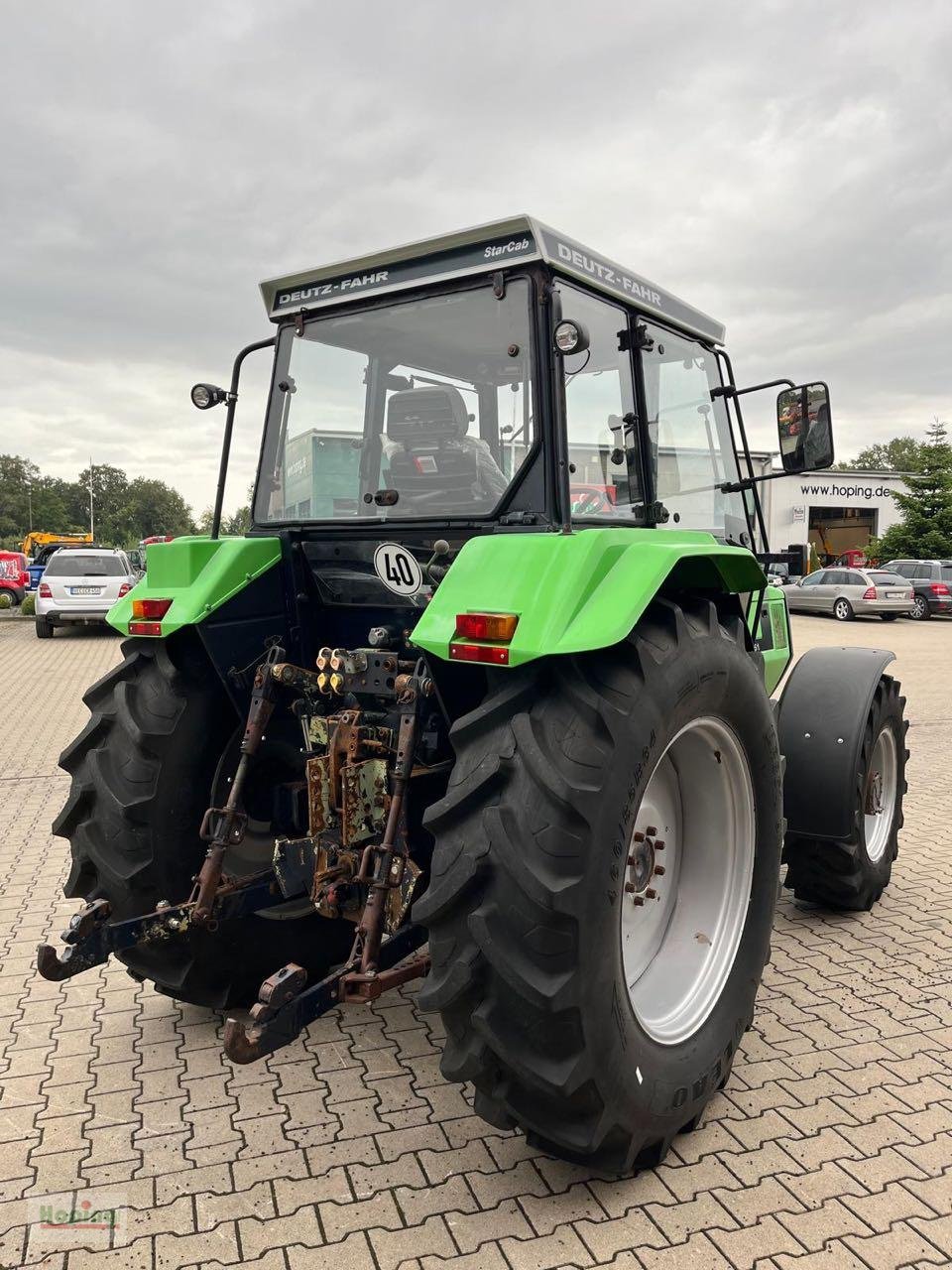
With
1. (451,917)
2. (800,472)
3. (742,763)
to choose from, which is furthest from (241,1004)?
(800,472)

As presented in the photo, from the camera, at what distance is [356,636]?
3.41 meters

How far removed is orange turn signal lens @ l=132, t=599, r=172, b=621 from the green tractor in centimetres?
2

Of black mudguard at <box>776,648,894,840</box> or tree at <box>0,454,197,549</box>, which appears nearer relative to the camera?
black mudguard at <box>776,648,894,840</box>

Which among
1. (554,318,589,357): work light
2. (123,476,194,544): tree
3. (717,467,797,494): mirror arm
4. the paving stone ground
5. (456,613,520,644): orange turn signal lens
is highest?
(123,476,194,544): tree

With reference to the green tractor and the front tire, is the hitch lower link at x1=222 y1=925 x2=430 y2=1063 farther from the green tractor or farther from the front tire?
the front tire

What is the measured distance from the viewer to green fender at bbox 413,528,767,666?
2.35 metres

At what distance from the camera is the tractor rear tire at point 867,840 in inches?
175

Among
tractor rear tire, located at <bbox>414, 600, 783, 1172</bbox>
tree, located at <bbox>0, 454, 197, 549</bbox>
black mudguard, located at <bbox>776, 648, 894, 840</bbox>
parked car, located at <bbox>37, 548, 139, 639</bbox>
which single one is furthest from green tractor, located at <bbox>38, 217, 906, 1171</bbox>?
tree, located at <bbox>0, 454, 197, 549</bbox>

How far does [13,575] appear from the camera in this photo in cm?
2605

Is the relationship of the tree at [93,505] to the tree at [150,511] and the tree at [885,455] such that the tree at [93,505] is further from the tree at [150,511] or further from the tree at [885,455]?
the tree at [885,455]

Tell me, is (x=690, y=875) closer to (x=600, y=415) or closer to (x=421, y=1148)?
(x=421, y=1148)

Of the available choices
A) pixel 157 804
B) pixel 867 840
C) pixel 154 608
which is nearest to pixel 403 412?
pixel 154 608

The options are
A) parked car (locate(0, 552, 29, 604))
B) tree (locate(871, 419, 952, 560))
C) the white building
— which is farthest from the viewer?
the white building

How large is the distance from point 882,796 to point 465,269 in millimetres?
3523
